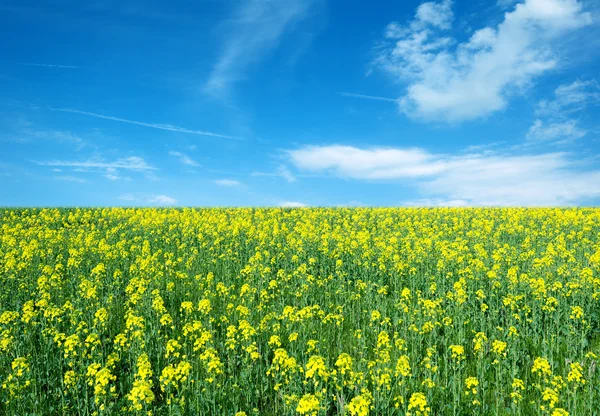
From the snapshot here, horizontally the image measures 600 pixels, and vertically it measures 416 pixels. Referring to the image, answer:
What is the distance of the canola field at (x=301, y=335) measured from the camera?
6801mm

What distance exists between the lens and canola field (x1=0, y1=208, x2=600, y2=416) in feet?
22.3

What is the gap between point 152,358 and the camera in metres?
8.61

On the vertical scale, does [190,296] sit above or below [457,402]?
above

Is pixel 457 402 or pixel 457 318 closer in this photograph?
pixel 457 402

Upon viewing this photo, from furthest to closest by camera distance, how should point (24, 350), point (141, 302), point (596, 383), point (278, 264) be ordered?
point (278, 264)
point (141, 302)
point (24, 350)
point (596, 383)

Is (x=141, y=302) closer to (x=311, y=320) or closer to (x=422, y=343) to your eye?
(x=311, y=320)

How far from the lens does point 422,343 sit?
9.60 metres

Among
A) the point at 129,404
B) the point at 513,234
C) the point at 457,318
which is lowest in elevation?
the point at 129,404

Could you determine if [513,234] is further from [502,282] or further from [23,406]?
[23,406]

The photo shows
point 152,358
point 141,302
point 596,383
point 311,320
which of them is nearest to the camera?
point 596,383

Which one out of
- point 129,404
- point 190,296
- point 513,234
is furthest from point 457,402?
point 513,234

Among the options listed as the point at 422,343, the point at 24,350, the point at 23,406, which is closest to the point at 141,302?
the point at 24,350

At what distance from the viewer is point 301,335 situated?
9156 millimetres

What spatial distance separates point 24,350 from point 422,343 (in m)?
8.89
